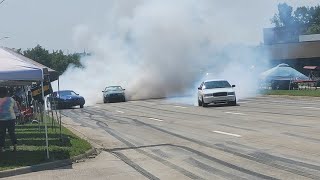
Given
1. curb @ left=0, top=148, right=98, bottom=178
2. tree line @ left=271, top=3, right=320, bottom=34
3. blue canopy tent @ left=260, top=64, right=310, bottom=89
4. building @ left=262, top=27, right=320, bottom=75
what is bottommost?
curb @ left=0, top=148, right=98, bottom=178

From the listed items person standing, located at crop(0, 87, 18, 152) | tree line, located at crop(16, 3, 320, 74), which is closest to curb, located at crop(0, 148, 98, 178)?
person standing, located at crop(0, 87, 18, 152)

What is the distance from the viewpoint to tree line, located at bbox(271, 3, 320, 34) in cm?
10962

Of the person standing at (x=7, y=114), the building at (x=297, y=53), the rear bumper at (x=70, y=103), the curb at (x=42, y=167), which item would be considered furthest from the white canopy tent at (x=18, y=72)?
the building at (x=297, y=53)

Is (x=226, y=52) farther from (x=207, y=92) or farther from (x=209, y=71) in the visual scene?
(x=207, y=92)

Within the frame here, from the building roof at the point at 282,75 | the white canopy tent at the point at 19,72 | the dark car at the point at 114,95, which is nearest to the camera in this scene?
the white canopy tent at the point at 19,72

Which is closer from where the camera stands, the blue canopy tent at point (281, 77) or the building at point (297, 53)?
the blue canopy tent at point (281, 77)

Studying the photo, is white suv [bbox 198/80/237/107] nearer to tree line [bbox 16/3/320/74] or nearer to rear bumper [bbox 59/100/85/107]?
rear bumper [bbox 59/100/85/107]

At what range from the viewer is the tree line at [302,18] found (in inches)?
4316

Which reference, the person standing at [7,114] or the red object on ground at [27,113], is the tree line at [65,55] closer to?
the red object on ground at [27,113]

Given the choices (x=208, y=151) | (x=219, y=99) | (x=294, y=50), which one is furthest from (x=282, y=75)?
(x=208, y=151)

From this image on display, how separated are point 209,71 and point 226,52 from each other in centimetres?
278

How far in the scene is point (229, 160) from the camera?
10.9 m

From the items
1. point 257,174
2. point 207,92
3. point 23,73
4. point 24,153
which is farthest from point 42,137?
point 207,92

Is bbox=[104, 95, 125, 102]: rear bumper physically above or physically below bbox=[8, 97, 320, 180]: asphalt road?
above
